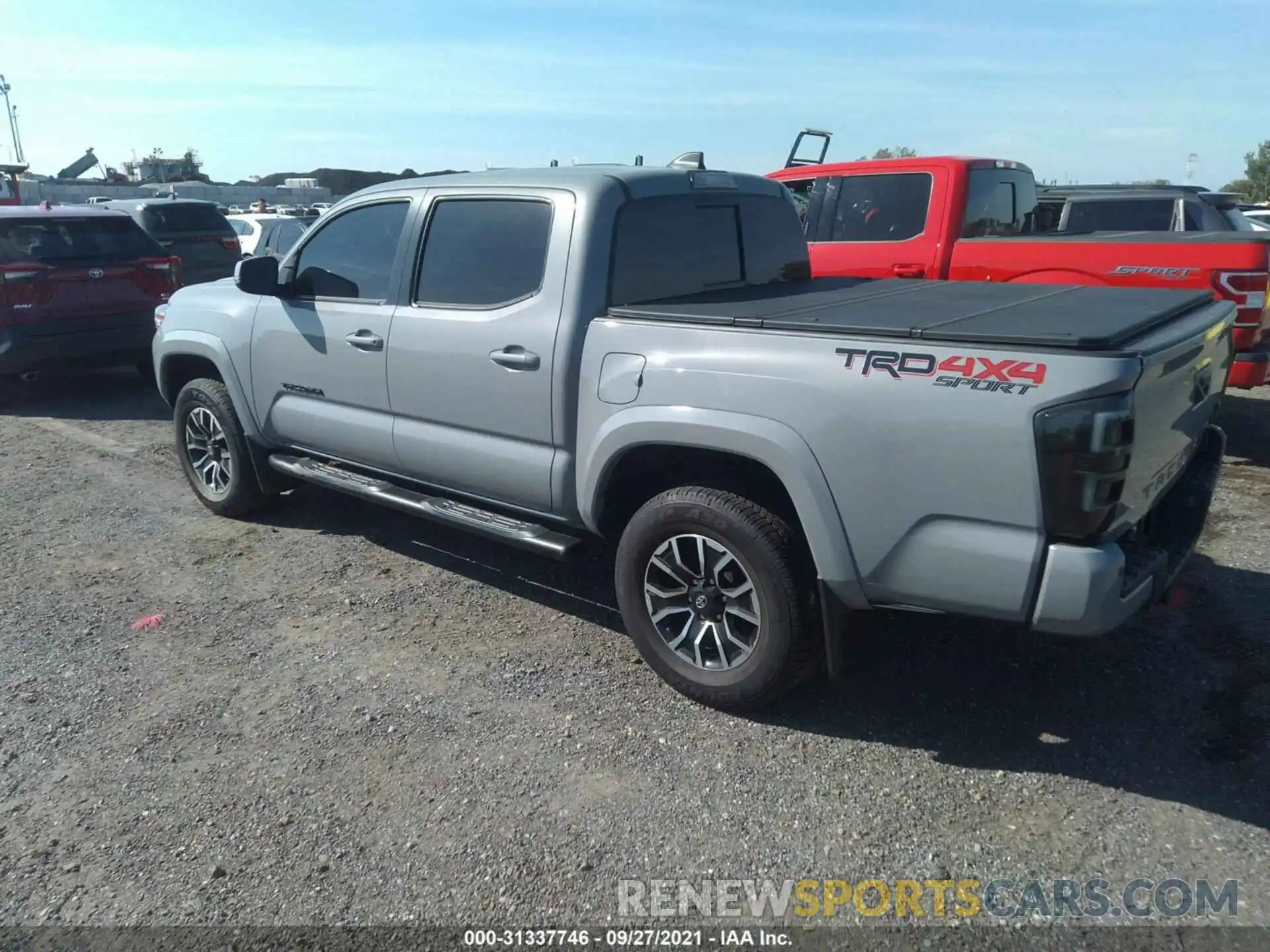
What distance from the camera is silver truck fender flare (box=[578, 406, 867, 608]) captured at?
314 centimetres

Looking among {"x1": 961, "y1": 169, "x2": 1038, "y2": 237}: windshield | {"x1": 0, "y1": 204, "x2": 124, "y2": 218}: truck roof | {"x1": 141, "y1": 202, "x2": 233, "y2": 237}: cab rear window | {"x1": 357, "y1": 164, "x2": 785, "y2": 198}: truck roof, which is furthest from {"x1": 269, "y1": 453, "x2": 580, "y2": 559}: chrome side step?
{"x1": 141, "y1": 202, "x2": 233, "y2": 237}: cab rear window

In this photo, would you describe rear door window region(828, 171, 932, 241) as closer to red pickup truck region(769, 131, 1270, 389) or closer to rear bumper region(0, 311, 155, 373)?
red pickup truck region(769, 131, 1270, 389)

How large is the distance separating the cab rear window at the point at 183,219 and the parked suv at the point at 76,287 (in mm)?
4100

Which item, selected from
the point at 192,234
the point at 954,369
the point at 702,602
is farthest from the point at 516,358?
the point at 192,234

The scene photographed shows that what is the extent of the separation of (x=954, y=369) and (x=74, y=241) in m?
8.67

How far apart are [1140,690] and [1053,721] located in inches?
18.1

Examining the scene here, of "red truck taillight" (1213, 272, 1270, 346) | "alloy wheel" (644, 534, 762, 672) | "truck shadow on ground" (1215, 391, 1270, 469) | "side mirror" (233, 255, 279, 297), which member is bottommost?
"truck shadow on ground" (1215, 391, 1270, 469)

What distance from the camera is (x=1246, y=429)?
7605 millimetres

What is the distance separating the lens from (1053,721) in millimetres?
3525

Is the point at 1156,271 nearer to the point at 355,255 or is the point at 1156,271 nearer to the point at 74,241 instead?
the point at 355,255

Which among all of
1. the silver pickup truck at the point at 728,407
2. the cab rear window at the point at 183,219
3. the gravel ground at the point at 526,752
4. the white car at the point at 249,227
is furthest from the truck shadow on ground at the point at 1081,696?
the white car at the point at 249,227

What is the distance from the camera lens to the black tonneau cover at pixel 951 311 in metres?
2.90

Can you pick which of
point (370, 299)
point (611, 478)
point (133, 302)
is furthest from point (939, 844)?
point (133, 302)

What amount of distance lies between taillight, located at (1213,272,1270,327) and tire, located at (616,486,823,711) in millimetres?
4468
